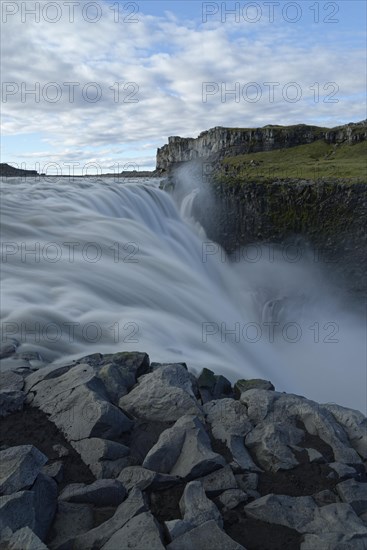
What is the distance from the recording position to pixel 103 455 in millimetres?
6590

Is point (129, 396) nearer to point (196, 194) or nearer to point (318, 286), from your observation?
point (318, 286)

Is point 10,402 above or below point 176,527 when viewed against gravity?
above

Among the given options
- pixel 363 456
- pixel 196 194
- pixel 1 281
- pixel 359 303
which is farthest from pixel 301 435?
pixel 196 194

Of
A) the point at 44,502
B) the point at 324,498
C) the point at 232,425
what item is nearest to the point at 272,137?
the point at 232,425

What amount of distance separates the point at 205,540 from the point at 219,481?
1220 millimetres

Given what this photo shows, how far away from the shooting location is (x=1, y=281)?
48.8 ft

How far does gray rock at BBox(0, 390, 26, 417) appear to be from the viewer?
797cm

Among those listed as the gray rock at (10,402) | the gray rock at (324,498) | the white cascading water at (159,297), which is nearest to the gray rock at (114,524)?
the gray rock at (324,498)

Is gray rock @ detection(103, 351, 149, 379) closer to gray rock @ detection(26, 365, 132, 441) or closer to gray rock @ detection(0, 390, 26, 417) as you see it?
gray rock @ detection(26, 365, 132, 441)

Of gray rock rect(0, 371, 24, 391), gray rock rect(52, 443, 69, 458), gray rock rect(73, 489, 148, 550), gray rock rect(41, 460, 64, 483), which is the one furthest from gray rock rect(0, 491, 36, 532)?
gray rock rect(0, 371, 24, 391)

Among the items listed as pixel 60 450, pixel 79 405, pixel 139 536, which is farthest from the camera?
pixel 79 405

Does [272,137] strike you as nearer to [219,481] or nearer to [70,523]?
[219,481]

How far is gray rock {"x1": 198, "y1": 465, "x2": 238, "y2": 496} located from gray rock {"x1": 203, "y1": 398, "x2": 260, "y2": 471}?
39 centimetres

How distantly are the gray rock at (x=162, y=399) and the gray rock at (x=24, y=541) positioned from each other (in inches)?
119
